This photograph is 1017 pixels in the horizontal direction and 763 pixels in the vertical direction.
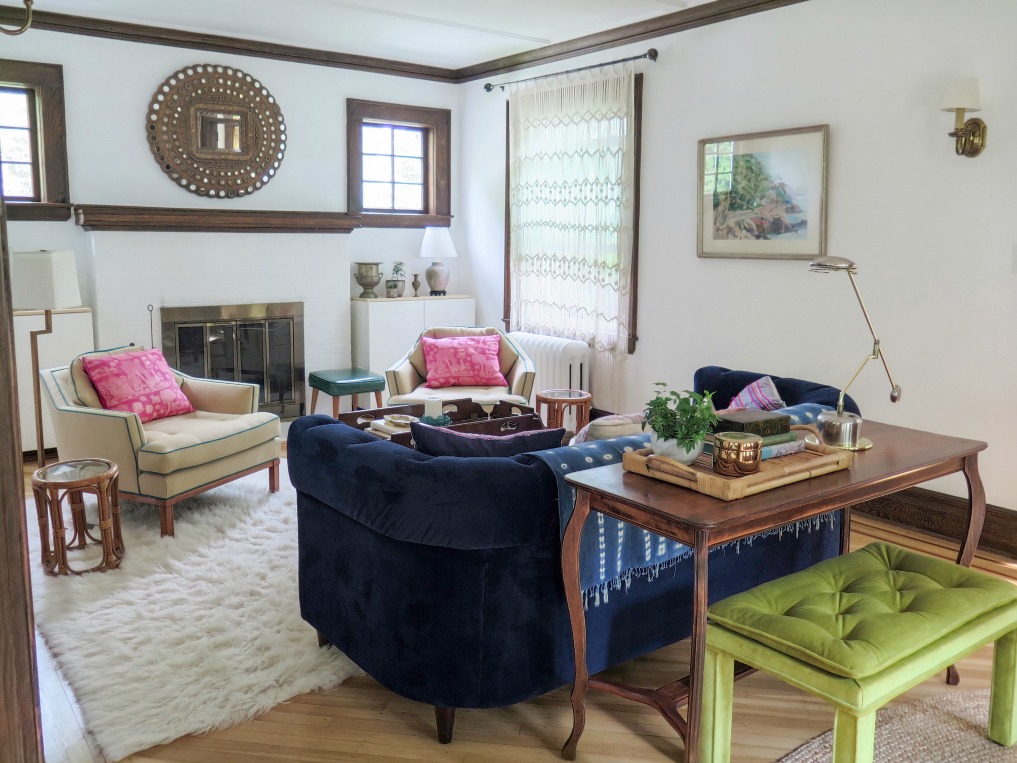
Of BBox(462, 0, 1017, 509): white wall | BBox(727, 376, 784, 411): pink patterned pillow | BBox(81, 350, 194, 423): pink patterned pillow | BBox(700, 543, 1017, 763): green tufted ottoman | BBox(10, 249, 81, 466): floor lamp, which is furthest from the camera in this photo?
BBox(81, 350, 194, 423): pink patterned pillow

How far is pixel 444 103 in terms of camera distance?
7.35m

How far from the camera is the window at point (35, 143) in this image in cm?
557

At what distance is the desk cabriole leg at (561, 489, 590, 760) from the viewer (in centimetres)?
235

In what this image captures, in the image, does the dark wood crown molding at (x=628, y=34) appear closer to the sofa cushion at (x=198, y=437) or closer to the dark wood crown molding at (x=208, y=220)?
the dark wood crown molding at (x=208, y=220)

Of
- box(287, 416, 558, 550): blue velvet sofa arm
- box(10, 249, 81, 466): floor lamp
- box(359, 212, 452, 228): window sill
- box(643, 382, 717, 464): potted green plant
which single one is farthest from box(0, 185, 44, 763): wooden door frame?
box(359, 212, 452, 228): window sill

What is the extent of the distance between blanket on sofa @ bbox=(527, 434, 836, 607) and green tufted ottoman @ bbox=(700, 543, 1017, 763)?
0.33 metres

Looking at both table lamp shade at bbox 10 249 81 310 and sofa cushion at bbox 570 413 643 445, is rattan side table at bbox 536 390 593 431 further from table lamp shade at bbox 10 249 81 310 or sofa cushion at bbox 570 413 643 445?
table lamp shade at bbox 10 249 81 310

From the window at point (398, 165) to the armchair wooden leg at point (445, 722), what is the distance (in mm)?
4995

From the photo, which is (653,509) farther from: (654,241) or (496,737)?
(654,241)

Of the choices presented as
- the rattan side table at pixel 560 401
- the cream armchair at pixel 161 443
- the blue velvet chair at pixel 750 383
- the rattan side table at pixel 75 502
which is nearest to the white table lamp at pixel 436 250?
the rattan side table at pixel 560 401

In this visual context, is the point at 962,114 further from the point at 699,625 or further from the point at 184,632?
the point at 184,632

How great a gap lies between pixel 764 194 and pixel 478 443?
3.03 m

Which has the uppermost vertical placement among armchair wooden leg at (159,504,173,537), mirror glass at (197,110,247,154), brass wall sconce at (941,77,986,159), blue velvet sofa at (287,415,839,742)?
mirror glass at (197,110,247,154)

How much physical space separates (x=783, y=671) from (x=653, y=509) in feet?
1.64
